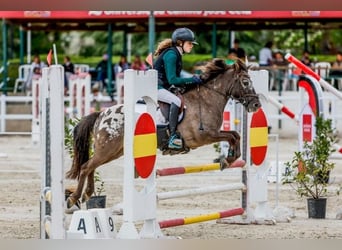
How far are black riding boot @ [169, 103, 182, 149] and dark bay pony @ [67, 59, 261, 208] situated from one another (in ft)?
0.26

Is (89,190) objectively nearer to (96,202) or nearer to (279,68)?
(96,202)

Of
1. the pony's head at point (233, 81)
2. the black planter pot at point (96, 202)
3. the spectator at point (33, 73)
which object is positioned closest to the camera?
the pony's head at point (233, 81)

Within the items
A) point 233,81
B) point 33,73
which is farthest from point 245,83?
point 33,73

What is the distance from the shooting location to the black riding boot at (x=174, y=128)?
1106cm

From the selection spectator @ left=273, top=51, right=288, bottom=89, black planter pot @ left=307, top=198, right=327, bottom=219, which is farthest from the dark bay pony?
spectator @ left=273, top=51, right=288, bottom=89

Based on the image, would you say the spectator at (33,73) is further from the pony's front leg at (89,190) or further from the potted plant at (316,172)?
the pony's front leg at (89,190)

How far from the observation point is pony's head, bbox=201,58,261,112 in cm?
1100

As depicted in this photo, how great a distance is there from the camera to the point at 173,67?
1073cm

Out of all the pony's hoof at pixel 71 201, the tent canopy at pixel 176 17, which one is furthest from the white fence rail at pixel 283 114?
the pony's hoof at pixel 71 201

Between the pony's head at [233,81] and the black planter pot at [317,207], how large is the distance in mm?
1062

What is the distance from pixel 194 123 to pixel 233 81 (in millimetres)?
524

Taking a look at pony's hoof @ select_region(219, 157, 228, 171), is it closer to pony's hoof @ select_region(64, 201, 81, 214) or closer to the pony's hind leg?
the pony's hind leg
